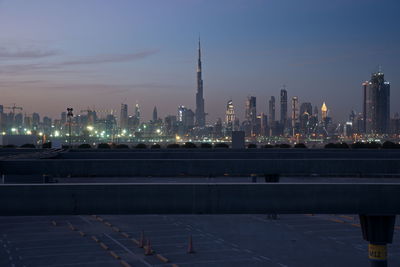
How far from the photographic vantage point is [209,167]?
29.3 m

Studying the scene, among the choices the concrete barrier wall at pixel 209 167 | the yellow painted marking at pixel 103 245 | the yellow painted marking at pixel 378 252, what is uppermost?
the concrete barrier wall at pixel 209 167

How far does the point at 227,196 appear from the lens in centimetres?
1397

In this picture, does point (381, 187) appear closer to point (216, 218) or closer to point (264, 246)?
point (264, 246)

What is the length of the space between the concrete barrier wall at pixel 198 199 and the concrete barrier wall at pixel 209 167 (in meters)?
14.5

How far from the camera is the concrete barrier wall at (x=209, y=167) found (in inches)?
1125

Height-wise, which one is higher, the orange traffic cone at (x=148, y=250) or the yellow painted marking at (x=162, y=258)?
the orange traffic cone at (x=148, y=250)

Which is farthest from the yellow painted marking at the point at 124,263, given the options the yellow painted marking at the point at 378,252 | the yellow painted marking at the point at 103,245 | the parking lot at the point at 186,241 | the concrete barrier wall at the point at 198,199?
the yellow painted marking at the point at 378,252

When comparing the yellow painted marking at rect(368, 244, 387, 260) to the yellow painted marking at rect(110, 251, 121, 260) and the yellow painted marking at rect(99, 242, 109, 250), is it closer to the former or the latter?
the yellow painted marking at rect(110, 251, 121, 260)

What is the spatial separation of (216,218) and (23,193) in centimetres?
3232

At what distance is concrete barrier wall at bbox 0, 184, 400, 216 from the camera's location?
13695 millimetres

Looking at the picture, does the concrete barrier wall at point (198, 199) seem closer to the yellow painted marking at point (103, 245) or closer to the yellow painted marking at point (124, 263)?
the yellow painted marking at point (124, 263)

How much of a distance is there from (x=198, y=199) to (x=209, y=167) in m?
15.6

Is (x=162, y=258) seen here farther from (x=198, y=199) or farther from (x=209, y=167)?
(x=198, y=199)

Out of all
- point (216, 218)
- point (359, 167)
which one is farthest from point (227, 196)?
point (216, 218)
